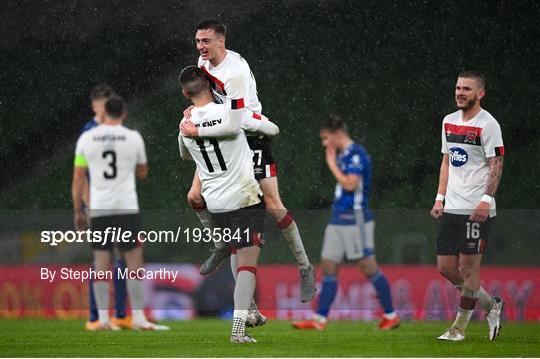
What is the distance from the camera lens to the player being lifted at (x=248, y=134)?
4.85 m

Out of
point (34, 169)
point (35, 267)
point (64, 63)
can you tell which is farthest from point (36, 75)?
point (35, 267)

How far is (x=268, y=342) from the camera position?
16.2 ft

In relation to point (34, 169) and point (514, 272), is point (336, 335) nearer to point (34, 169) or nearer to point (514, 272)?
point (514, 272)

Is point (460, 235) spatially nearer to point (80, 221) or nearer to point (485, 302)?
point (485, 302)

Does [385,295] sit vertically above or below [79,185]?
below

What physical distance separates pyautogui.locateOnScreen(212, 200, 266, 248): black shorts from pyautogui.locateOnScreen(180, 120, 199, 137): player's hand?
0.38 metres

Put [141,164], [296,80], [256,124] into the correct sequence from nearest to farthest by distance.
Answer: [256,124]
[141,164]
[296,80]

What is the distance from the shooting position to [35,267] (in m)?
7.94

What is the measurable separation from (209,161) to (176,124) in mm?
7531

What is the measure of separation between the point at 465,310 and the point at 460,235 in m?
Answer: 0.37

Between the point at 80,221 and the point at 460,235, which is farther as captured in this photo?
the point at 80,221

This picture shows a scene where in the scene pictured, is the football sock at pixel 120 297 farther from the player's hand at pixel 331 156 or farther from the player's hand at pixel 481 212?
the player's hand at pixel 481 212

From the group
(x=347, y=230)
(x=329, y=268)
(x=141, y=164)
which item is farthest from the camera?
(x=347, y=230)

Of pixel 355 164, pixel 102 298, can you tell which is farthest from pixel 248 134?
pixel 355 164
